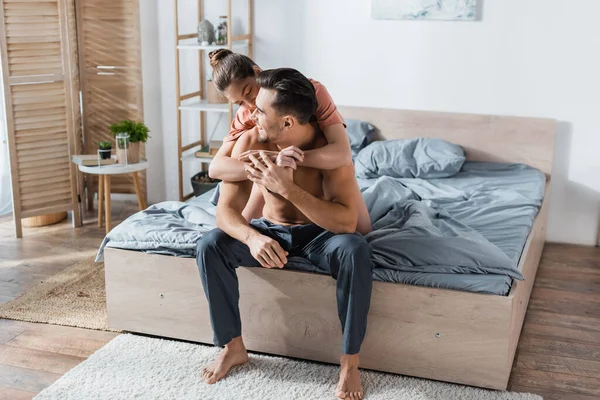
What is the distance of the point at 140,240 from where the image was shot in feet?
9.09

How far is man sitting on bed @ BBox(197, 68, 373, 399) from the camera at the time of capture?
236cm

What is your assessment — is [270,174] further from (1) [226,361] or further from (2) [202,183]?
(2) [202,183]

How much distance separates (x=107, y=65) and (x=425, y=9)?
1.86 meters

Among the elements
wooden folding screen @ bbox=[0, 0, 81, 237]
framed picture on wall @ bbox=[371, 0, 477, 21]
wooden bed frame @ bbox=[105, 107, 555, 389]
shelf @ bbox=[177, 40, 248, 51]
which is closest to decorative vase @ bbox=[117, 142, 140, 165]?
wooden folding screen @ bbox=[0, 0, 81, 237]

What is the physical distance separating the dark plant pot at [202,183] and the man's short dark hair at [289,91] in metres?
1.99

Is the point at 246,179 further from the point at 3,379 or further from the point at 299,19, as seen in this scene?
the point at 299,19

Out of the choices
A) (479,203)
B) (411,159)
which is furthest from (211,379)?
(411,159)

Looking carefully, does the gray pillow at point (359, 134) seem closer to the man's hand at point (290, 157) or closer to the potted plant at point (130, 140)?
the potted plant at point (130, 140)

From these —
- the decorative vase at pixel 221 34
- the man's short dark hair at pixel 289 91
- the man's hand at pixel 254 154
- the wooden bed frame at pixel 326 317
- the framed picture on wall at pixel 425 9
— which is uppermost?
the framed picture on wall at pixel 425 9

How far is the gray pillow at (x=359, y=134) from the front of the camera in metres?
4.11

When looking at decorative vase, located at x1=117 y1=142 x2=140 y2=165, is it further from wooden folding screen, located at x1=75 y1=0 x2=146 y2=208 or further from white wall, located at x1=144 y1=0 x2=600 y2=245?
white wall, located at x1=144 y1=0 x2=600 y2=245

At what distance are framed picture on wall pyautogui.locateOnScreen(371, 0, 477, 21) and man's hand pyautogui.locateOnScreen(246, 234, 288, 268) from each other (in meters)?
2.11

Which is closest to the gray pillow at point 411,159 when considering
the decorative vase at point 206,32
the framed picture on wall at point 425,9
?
the framed picture on wall at point 425,9

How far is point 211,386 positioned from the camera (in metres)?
2.46
